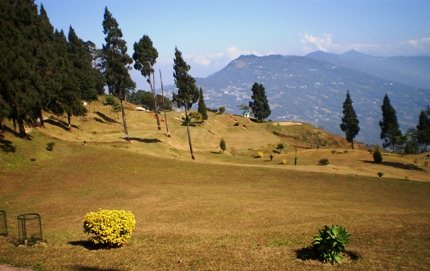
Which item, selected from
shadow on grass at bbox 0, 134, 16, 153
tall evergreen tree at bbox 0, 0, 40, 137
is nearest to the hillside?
shadow on grass at bbox 0, 134, 16, 153

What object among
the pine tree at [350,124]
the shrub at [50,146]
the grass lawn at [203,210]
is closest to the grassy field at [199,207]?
the grass lawn at [203,210]

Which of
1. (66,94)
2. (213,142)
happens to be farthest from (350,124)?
(66,94)

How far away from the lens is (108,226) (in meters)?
Answer: 18.5

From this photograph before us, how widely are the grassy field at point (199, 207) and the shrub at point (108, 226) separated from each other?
0.61 m

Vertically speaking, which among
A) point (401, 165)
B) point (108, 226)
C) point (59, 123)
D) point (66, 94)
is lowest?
point (401, 165)

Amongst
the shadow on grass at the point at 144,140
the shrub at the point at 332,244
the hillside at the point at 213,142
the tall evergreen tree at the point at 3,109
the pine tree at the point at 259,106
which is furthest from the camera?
the pine tree at the point at 259,106

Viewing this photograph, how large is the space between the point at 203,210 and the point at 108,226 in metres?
11.7

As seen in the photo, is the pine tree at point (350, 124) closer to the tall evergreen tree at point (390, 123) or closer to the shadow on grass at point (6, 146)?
the tall evergreen tree at point (390, 123)

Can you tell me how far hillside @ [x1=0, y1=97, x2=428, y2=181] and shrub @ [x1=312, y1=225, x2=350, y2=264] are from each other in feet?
115

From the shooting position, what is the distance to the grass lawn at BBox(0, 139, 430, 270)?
16812 mm

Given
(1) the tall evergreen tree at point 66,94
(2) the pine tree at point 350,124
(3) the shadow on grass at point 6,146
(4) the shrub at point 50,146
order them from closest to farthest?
(3) the shadow on grass at point 6,146 < (4) the shrub at point 50,146 < (1) the tall evergreen tree at point 66,94 < (2) the pine tree at point 350,124

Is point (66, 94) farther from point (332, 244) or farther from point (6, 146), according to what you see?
point (332, 244)

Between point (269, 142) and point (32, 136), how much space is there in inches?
2329

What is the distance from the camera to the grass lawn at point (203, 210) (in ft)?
55.2
